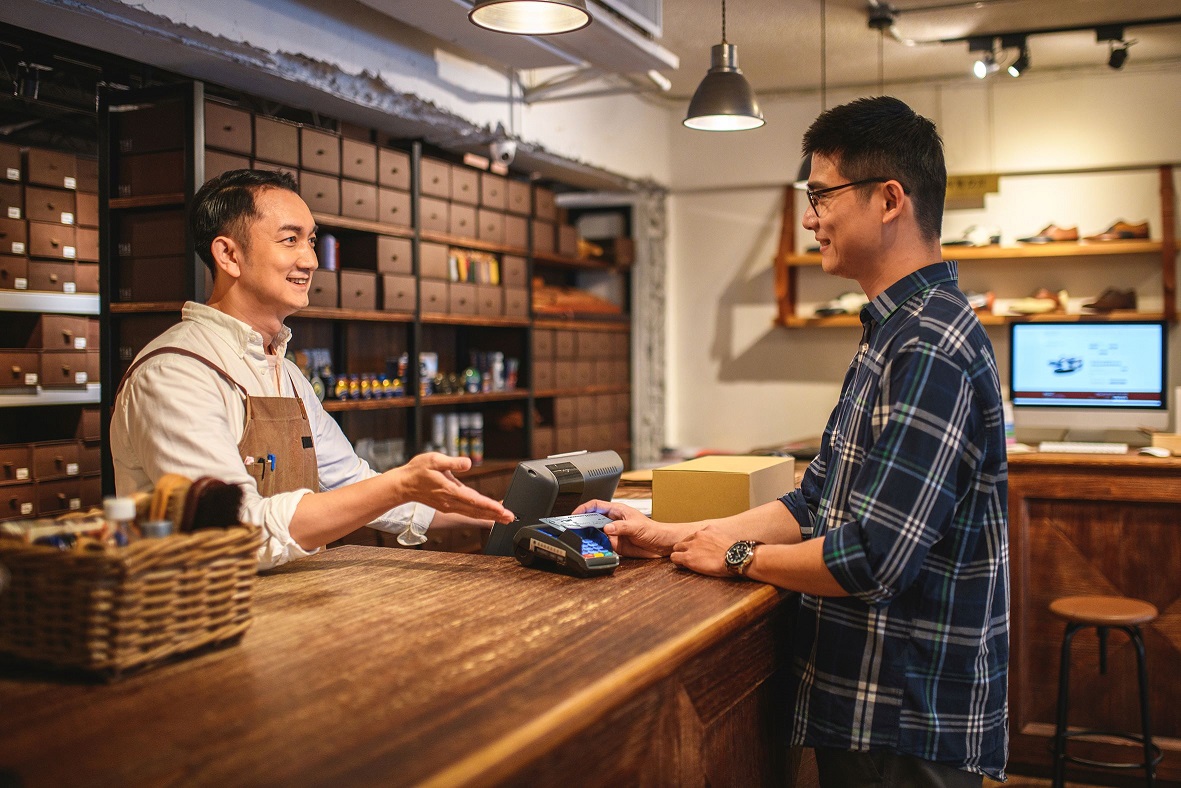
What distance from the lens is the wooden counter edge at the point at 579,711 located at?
3.05 feet

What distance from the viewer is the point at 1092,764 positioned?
3.27 metres

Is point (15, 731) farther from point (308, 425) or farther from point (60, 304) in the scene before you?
point (60, 304)

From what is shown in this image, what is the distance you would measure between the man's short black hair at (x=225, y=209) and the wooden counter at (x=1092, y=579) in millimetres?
2586

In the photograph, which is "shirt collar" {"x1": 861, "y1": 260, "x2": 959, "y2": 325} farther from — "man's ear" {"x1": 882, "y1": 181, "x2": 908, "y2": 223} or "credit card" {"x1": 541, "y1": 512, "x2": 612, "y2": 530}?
"credit card" {"x1": 541, "y1": 512, "x2": 612, "y2": 530}

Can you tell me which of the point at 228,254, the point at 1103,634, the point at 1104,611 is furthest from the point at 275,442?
the point at 1103,634

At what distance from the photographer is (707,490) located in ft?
6.93

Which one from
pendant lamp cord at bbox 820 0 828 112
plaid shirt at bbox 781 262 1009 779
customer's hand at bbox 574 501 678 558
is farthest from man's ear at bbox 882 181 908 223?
pendant lamp cord at bbox 820 0 828 112

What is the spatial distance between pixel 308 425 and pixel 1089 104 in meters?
5.34

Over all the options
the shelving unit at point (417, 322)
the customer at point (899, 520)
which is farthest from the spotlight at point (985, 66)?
the customer at point (899, 520)

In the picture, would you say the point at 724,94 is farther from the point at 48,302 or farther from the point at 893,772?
the point at 48,302

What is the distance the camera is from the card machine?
1750mm

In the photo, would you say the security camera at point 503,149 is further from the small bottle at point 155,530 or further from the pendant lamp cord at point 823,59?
the small bottle at point 155,530

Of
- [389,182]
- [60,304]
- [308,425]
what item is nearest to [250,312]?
[308,425]

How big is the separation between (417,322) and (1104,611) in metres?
2.88
